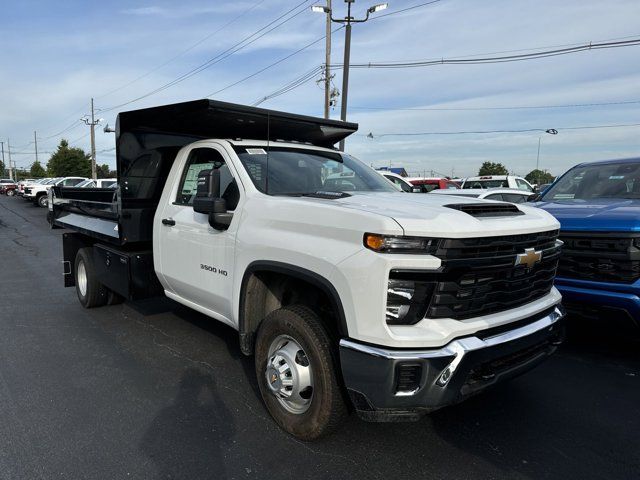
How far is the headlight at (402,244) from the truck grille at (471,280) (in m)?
0.06

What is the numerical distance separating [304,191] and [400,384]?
186 centimetres

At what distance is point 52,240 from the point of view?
1413cm

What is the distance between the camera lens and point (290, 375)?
122 inches

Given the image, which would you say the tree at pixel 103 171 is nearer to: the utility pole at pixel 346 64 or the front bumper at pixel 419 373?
the utility pole at pixel 346 64

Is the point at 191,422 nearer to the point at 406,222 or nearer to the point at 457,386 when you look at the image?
the point at 457,386

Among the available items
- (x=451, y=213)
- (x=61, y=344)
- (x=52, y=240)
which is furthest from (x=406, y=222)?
(x=52, y=240)

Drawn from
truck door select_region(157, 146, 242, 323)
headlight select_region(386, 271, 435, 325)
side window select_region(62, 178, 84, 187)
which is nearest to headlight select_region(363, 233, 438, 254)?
headlight select_region(386, 271, 435, 325)

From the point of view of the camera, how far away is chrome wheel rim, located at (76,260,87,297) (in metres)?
6.29

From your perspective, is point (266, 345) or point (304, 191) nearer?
point (266, 345)

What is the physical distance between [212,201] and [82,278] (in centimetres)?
384

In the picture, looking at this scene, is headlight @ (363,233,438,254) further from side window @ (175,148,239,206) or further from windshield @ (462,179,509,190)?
windshield @ (462,179,509,190)

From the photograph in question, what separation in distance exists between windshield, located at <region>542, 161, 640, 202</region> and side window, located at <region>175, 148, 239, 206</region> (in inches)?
164

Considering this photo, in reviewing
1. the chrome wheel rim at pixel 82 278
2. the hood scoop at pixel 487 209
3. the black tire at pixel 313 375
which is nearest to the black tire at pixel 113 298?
the chrome wheel rim at pixel 82 278

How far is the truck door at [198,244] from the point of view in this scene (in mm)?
3773
